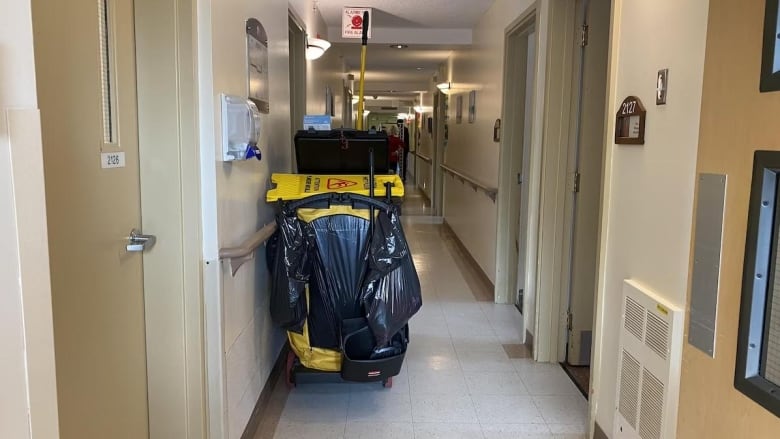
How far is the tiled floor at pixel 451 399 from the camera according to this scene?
8.29ft

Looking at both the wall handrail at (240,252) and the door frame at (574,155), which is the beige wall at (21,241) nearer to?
the wall handrail at (240,252)

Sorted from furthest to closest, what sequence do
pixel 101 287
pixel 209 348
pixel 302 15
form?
pixel 302 15 → pixel 209 348 → pixel 101 287

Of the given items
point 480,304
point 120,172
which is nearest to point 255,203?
point 120,172

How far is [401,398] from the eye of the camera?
283 centimetres

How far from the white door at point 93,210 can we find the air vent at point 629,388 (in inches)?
63.6

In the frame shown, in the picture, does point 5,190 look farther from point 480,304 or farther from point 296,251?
point 480,304

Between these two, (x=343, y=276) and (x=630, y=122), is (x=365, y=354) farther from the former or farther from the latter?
(x=630, y=122)

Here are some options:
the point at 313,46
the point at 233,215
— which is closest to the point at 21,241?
the point at 233,215

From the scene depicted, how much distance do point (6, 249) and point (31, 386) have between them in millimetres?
199

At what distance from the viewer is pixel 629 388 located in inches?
77.4

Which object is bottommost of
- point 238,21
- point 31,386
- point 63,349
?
point 63,349

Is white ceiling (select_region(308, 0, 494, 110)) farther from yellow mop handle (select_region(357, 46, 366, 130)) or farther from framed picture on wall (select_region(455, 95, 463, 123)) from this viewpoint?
yellow mop handle (select_region(357, 46, 366, 130))

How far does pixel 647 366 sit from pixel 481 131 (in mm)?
3634

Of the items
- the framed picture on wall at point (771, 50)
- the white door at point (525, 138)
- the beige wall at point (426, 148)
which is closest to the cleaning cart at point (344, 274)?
the framed picture on wall at point (771, 50)
